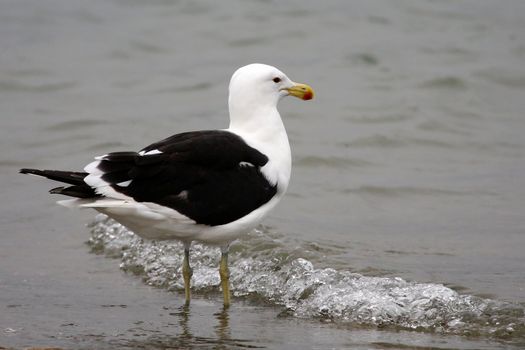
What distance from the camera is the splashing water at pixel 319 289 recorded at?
5633 mm

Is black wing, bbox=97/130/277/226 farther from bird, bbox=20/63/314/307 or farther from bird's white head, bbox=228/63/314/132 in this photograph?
bird's white head, bbox=228/63/314/132

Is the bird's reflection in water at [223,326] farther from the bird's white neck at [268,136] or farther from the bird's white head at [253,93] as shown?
the bird's white head at [253,93]

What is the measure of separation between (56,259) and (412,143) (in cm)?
483

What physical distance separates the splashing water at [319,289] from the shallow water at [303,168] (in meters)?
0.01

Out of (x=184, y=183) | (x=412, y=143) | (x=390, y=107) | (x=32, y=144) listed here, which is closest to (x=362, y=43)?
(x=390, y=107)

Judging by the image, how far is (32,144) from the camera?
10.8 m

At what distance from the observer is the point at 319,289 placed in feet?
20.2

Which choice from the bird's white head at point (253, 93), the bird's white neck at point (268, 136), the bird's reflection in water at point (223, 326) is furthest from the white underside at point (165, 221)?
the bird's white head at point (253, 93)

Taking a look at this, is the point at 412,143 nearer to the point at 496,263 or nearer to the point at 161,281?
the point at 496,263

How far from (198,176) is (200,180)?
0.03m

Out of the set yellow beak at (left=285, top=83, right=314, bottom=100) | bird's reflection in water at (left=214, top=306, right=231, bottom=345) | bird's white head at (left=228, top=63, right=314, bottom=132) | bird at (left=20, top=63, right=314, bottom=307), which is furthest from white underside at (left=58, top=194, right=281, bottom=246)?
yellow beak at (left=285, top=83, right=314, bottom=100)

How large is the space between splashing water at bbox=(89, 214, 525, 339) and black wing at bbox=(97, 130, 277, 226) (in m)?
0.70

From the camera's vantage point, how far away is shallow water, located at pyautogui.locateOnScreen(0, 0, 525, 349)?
18.6 feet

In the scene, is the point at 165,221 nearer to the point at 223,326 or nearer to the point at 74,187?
the point at 74,187
